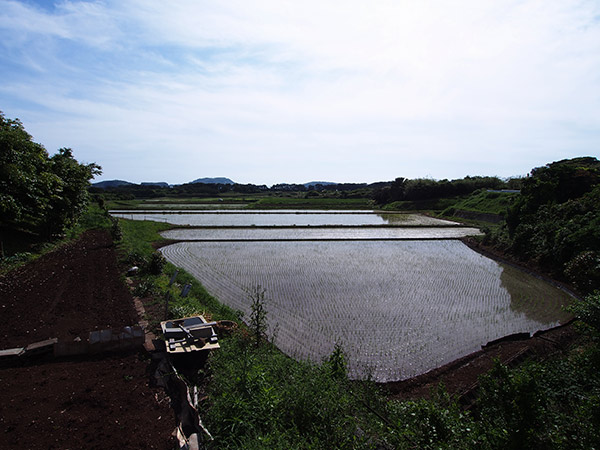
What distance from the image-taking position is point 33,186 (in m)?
13.2

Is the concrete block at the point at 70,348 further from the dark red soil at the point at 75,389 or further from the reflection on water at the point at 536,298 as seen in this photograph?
the reflection on water at the point at 536,298

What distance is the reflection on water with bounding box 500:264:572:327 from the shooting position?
1120 centimetres

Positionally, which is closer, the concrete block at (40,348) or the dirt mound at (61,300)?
the concrete block at (40,348)

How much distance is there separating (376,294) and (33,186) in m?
14.3

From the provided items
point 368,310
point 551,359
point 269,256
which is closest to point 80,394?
point 368,310

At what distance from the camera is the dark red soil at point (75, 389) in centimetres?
431

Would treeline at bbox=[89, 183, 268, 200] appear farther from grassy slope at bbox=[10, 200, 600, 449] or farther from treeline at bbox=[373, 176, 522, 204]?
grassy slope at bbox=[10, 200, 600, 449]

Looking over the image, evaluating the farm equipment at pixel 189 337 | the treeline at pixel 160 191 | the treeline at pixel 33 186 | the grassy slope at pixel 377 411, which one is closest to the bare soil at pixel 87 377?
the farm equipment at pixel 189 337

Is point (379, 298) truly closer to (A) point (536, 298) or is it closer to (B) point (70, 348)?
(A) point (536, 298)

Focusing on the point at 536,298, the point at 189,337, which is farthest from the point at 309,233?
the point at 189,337

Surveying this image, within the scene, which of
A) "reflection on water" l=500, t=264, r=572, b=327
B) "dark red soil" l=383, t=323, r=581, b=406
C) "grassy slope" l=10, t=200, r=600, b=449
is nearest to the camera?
"grassy slope" l=10, t=200, r=600, b=449

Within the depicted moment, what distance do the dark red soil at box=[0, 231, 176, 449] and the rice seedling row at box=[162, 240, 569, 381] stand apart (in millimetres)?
3570

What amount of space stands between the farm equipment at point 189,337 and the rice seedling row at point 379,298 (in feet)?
6.94

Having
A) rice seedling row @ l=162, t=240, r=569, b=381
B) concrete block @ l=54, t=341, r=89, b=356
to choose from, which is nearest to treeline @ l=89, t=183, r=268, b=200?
rice seedling row @ l=162, t=240, r=569, b=381
